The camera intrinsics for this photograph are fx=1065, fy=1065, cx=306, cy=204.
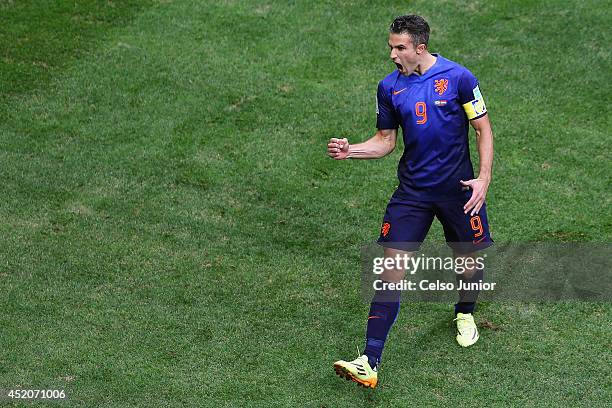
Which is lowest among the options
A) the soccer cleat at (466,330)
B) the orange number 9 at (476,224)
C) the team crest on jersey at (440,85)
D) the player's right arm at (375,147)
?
the soccer cleat at (466,330)

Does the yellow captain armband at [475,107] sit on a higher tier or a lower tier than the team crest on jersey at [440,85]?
lower

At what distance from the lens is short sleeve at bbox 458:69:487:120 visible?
8.05m

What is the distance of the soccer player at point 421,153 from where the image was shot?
8.05m

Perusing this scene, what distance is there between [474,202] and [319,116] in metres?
4.09

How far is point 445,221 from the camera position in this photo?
8453 millimetres

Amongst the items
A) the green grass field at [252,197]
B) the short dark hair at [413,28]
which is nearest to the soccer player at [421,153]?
the short dark hair at [413,28]

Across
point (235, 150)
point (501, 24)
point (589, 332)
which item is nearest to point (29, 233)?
point (235, 150)

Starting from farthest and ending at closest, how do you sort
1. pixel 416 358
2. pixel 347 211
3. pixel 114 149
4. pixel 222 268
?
pixel 114 149, pixel 347 211, pixel 222 268, pixel 416 358

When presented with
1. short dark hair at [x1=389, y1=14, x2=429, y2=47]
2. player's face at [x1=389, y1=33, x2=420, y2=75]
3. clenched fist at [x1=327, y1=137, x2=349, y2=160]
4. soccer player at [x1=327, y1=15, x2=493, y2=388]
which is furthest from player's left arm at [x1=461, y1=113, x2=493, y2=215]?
clenched fist at [x1=327, y1=137, x2=349, y2=160]

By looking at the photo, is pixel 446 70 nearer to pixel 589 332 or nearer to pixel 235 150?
pixel 589 332

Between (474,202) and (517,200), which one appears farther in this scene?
(517,200)

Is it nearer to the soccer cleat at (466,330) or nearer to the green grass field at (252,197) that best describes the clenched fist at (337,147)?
the green grass field at (252,197)

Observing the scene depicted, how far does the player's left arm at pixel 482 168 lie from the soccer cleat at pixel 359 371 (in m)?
1.40

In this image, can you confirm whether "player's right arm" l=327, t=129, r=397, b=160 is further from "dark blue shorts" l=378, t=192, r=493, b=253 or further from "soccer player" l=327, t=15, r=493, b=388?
"dark blue shorts" l=378, t=192, r=493, b=253
